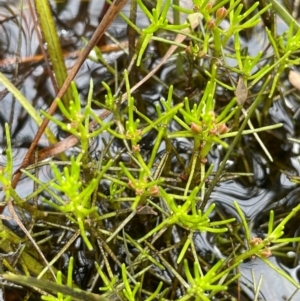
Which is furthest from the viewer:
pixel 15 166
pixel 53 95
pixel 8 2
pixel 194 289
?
pixel 8 2

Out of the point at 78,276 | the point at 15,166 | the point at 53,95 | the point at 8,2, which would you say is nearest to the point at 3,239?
the point at 78,276

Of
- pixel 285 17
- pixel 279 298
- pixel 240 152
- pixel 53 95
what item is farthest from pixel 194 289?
pixel 53 95

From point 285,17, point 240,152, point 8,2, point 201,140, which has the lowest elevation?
point 240,152

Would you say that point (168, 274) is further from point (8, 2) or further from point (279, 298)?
point (8, 2)

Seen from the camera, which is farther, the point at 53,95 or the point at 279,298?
the point at 53,95

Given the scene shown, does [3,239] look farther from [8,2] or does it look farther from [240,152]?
[8,2]

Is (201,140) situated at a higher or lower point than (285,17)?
lower

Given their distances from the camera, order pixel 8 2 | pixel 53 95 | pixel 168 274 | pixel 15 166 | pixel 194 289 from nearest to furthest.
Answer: pixel 194 289 < pixel 168 274 < pixel 15 166 < pixel 53 95 < pixel 8 2
